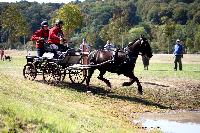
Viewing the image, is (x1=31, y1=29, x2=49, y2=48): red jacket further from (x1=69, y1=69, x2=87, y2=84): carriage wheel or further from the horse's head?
the horse's head

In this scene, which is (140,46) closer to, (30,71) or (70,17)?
(30,71)

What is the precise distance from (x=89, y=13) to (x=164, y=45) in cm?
7319

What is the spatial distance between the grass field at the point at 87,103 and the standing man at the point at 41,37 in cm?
186

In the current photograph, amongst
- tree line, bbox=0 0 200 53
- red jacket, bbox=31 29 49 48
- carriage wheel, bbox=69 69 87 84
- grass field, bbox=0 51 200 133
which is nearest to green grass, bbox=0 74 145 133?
grass field, bbox=0 51 200 133

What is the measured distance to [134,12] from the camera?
194m

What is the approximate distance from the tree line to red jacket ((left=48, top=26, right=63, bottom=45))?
56.3 metres

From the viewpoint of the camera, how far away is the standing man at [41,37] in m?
20.3

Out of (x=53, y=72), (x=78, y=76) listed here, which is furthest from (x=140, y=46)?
(x=78, y=76)

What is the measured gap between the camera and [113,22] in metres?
95.9

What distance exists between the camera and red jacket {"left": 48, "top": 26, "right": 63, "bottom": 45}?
773 inches

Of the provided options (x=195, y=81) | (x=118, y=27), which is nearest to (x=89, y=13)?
(x=118, y=27)

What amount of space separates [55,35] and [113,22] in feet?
252

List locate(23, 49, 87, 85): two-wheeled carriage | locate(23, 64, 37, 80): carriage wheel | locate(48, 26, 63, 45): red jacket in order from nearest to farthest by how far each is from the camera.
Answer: locate(23, 49, 87, 85): two-wheeled carriage
locate(48, 26, 63, 45): red jacket
locate(23, 64, 37, 80): carriage wheel

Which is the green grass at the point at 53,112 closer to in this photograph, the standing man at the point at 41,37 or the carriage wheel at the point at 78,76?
the carriage wheel at the point at 78,76
